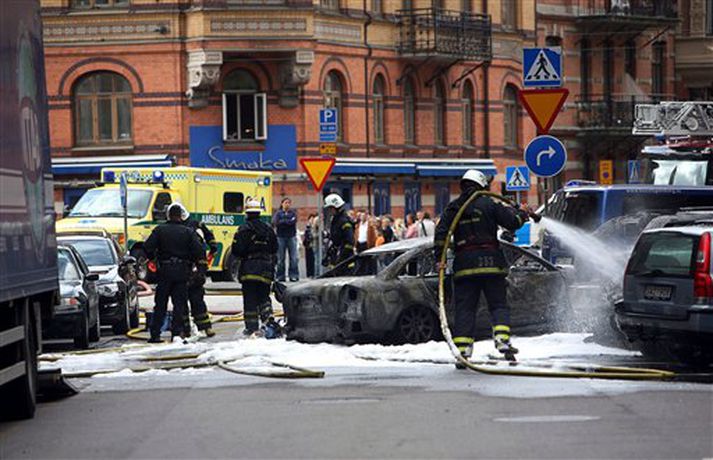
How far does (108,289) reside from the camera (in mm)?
23188

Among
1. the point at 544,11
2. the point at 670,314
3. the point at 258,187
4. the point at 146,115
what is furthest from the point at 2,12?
the point at 544,11

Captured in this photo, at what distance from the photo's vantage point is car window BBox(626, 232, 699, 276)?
601 inches

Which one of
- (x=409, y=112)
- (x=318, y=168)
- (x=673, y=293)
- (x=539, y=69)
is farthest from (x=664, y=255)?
(x=409, y=112)

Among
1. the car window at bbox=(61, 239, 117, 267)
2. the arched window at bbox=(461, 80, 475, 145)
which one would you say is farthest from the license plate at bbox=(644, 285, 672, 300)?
the arched window at bbox=(461, 80, 475, 145)

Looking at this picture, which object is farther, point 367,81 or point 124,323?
point 367,81

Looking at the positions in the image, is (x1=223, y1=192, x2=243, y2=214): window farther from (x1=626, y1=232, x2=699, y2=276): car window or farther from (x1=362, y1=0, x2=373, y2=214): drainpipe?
(x1=626, y1=232, x2=699, y2=276): car window

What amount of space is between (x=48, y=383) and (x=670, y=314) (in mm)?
5711

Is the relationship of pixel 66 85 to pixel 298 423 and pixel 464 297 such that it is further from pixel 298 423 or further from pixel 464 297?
pixel 298 423

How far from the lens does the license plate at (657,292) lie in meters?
15.4

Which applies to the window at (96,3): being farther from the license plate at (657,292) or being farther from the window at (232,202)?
the license plate at (657,292)

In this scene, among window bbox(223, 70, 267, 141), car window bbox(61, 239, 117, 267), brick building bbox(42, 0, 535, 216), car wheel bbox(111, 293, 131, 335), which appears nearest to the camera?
car wheel bbox(111, 293, 131, 335)

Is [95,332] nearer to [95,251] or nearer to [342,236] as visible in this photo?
[95,251]

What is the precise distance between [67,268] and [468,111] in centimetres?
3156

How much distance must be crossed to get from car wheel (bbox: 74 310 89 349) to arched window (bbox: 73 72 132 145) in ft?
80.6
